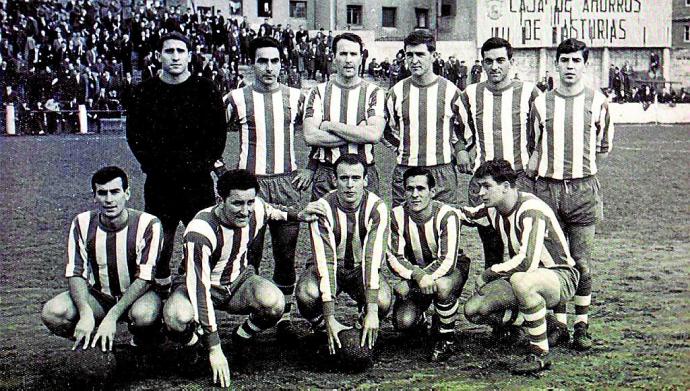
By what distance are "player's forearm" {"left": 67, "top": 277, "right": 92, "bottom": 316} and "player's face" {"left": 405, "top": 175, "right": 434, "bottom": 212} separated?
6.57ft

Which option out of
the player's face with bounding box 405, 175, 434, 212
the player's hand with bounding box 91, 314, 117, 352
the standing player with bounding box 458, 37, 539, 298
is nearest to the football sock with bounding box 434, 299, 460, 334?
the player's face with bounding box 405, 175, 434, 212

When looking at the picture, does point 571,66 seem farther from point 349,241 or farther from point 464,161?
point 349,241

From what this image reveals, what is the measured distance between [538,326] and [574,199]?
112 cm

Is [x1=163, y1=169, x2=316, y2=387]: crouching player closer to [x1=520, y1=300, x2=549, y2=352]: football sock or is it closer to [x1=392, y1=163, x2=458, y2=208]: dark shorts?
[x1=392, y1=163, x2=458, y2=208]: dark shorts

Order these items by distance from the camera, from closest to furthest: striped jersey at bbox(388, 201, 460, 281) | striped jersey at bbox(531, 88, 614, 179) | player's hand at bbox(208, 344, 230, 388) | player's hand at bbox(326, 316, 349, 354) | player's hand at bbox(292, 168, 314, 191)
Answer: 1. player's hand at bbox(208, 344, 230, 388)
2. player's hand at bbox(326, 316, 349, 354)
3. striped jersey at bbox(388, 201, 460, 281)
4. striped jersey at bbox(531, 88, 614, 179)
5. player's hand at bbox(292, 168, 314, 191)

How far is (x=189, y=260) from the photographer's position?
475 centimetres

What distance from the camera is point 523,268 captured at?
16.9ft

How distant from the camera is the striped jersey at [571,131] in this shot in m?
5.71

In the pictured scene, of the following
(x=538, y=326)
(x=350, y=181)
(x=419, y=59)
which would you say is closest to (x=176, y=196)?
(x=350, y=181)

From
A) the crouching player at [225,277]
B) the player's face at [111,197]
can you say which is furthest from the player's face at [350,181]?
the player's face at [111,197]

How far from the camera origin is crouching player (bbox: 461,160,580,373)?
16.3 ft

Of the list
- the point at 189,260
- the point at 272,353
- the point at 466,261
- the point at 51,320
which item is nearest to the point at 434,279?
the point at 466,261

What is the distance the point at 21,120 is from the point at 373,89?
19.0 meters

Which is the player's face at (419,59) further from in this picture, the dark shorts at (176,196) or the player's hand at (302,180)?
the dark shorts at (176,196)
